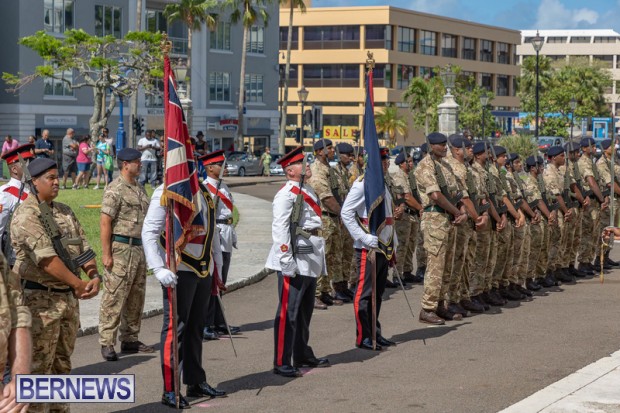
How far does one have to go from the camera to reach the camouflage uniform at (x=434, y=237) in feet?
40.9

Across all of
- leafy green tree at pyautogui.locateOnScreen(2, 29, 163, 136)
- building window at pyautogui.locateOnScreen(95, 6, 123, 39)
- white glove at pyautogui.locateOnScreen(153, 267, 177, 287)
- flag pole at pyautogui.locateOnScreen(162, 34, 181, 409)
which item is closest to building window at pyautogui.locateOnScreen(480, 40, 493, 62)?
building window at pyautogui.locateOnScreen(95, 6, 123, 39)

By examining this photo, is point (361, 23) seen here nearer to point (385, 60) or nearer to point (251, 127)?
point (385, 60)

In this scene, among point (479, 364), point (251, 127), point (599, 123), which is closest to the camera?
A: point (479, 364)

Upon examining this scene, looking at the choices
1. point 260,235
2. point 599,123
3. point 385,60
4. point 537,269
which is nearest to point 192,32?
point 385,60

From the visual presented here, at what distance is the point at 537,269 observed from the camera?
1587 centimetres

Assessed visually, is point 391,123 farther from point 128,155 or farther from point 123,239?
point 128,155

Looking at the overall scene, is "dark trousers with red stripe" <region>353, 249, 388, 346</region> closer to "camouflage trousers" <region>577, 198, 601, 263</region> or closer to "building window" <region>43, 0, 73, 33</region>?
"camouflage trousers" <region>577, 198, 601, 263</region>

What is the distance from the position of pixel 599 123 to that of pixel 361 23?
73.7 ft

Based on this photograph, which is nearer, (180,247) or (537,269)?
(180,247)

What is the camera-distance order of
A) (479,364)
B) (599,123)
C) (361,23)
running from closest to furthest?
(479,364)
(599,123)
(361,23)

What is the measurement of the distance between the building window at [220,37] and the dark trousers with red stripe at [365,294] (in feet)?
194

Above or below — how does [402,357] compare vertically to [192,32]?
below

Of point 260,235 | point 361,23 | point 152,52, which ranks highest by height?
point 361,23

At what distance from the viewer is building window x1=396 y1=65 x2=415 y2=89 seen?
95.9 meters
